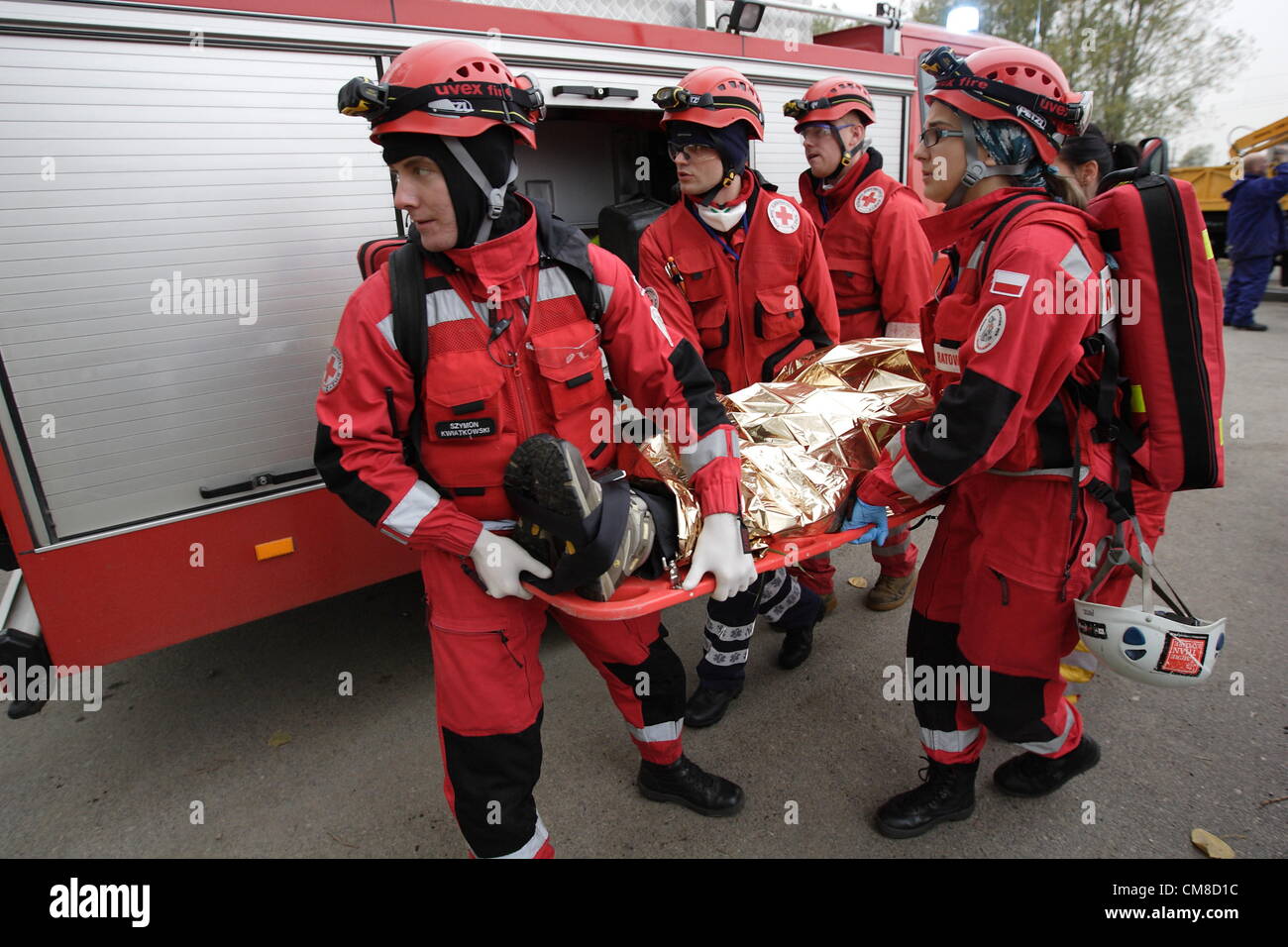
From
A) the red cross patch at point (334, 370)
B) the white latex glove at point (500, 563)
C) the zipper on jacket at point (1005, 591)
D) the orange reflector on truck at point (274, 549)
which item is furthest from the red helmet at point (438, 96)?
the zipper on jacket at point (1005, 591)

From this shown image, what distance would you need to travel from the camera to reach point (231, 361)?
2.64 meters

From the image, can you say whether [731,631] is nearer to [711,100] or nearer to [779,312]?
[779,312]

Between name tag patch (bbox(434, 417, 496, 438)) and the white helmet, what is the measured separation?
1655mm

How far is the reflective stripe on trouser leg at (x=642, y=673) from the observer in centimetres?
229

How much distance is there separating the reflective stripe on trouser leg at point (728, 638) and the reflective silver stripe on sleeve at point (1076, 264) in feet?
4.97

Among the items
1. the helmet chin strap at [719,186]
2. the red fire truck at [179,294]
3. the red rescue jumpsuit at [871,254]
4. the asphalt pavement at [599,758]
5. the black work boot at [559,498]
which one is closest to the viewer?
the black work boot at [559,498]

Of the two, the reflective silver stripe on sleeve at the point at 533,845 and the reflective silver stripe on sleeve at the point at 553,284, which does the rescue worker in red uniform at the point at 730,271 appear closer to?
the reflective silver stripe on sleeve at the point at 553,284

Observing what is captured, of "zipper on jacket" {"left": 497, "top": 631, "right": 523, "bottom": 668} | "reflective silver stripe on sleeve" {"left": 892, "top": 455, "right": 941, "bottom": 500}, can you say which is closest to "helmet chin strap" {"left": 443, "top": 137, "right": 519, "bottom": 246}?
"zipper on jacket" {"left": 497, "top": 631, "right": 523, "bottom": 668}

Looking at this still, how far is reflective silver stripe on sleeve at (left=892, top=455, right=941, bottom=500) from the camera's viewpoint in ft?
6.80

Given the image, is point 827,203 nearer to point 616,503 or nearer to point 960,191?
point 960,191

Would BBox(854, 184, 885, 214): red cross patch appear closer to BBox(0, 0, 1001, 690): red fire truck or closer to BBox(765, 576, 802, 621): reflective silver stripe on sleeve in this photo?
BBox(0, 0, 1001, 690): red fire truck

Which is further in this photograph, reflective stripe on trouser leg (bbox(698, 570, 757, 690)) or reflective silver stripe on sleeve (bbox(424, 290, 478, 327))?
reflective stripe on trouser leg (bbox(698, 570, 757, 690))
